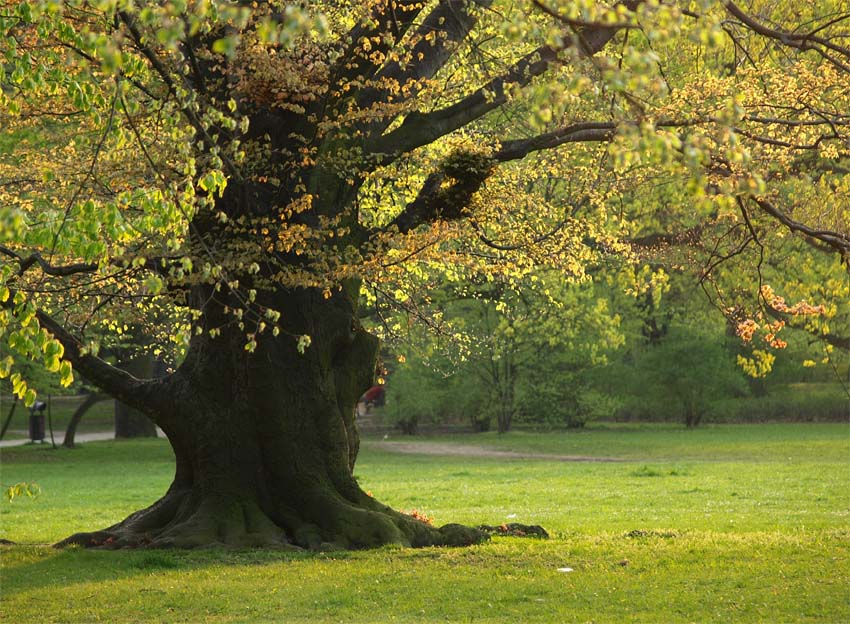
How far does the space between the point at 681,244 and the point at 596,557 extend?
722 cm

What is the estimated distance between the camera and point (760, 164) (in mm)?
15492

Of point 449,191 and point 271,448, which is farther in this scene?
point 271,448

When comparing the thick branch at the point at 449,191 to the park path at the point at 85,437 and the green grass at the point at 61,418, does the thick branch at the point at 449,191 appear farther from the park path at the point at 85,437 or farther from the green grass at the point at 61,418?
the green grass at the point at 61,418

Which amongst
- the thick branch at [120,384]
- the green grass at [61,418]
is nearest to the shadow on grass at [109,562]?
the thick branch at [120,384]

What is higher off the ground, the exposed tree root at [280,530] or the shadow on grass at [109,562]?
the exposed tree root at [280,530]

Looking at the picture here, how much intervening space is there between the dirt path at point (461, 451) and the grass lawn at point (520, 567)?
9.98 metres

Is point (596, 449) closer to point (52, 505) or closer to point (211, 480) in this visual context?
point (52, 505)

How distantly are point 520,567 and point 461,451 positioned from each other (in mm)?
26645

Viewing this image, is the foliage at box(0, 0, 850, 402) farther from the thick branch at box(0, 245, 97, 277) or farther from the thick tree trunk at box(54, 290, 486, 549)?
the thick tree trunk at box(54, 290, 486, 549)

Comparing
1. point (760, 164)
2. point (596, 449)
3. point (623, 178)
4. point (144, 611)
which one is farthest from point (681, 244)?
point (596, 449)

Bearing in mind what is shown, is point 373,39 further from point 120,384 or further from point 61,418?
point 61,418

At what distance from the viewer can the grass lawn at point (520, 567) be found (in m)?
10.3

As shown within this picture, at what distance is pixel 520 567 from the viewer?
497 inches

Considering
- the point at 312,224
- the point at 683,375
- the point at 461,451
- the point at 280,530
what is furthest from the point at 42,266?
the point at 683,375
